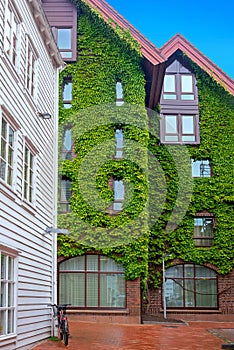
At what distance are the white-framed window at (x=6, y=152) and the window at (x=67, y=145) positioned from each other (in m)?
12.7

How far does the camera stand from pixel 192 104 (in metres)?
27.9

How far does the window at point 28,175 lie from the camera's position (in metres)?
11.6

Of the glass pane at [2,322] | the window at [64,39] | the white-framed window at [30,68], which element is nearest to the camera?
the glass pane at [2,322]

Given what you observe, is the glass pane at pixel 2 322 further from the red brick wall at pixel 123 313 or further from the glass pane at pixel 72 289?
the glass pane at pixel 72 289

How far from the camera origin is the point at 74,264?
22.6m

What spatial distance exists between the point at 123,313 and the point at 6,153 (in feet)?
43.1

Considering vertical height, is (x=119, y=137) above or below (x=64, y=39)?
below

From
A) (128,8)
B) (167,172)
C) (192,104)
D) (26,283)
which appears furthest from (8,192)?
(128,8)

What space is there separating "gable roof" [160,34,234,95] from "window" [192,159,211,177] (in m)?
4.02

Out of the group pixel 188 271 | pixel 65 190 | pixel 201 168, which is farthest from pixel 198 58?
pixel 188 271

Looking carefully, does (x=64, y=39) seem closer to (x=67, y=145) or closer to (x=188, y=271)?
(x=67, y=145)

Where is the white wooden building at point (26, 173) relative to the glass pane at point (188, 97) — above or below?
below

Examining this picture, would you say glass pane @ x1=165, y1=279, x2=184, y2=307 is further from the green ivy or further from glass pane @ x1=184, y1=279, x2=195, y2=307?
the green ivy

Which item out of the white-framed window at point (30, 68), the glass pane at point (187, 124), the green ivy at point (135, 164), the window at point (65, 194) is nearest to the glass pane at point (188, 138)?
the glass pane at point (187, 124)
